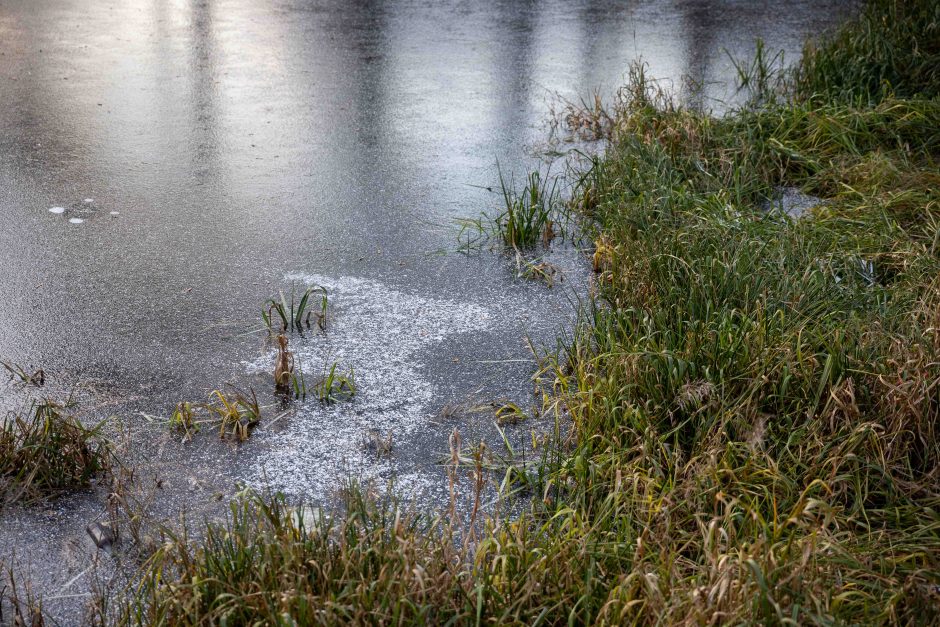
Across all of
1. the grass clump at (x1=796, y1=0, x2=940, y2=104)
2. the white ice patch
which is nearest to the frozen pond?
the white ice patch

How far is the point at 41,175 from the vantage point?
17.9 feet

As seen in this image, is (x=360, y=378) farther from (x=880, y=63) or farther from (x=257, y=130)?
(x=880, y=63)

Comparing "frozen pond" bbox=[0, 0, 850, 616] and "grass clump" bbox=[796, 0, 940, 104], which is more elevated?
"grass clump" bbox=[796, 0, 940, 104]

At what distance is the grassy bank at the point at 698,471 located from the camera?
2.17 metres

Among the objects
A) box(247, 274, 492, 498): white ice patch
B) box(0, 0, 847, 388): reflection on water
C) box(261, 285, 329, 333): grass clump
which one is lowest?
box(247, 274, 492, 498): white ice patch

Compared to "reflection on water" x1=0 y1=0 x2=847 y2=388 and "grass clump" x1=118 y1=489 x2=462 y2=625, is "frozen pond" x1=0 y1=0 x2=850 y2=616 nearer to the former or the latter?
"reflection on water" x1=0 y1=0 x2=847 y2=388

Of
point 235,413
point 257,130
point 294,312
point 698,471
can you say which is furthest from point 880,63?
point 235,413

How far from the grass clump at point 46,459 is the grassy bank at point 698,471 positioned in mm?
509

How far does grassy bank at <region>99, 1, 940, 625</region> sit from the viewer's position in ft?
7.11

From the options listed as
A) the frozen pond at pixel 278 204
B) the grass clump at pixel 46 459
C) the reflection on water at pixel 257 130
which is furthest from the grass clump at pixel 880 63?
the grass clump at pixel 46 459

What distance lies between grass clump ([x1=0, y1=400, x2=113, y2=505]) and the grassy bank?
51 centimetres

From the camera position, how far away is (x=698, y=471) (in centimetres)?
274

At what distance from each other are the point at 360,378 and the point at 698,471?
1.36m

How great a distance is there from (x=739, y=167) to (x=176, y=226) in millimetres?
2933
